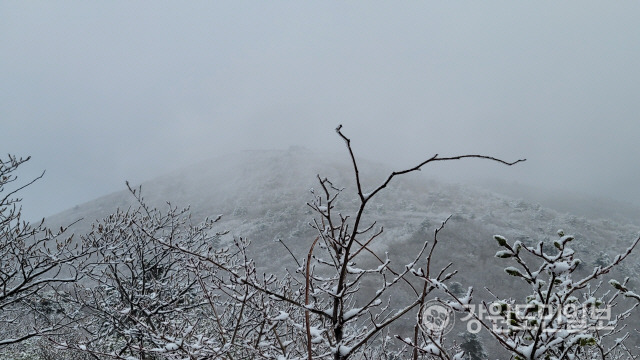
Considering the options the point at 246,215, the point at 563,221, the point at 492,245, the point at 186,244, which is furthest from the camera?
the point at 246,215

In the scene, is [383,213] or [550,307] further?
[383,213]

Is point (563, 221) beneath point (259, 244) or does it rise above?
beneath

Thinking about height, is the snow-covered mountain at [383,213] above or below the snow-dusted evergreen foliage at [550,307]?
below

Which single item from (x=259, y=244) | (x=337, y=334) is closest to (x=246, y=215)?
(x=259, y=244)

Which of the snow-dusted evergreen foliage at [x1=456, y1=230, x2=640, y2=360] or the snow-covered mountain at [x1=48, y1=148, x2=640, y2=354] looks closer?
the snow-dusted evergreen foliage at [x1=456, y1=230, x2=640, y2=360]

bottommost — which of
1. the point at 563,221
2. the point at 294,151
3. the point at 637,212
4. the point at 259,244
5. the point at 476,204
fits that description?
the point at 637,212

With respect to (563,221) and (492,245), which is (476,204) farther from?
(492,245)

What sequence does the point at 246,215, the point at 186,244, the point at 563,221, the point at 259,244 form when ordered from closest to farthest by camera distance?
the point at 186,244, the point at 259,244, the point at 563,221, the point at 246,215

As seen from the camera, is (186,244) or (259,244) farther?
(259,244)

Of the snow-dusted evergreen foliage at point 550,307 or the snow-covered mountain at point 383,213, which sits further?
the snow-covered mountain at point 383,213

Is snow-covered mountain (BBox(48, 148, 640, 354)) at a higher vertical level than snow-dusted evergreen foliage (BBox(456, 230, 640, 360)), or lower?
lower

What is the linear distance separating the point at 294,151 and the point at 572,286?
3612 inches

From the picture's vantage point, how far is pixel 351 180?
235 feet

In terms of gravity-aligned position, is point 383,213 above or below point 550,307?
below
